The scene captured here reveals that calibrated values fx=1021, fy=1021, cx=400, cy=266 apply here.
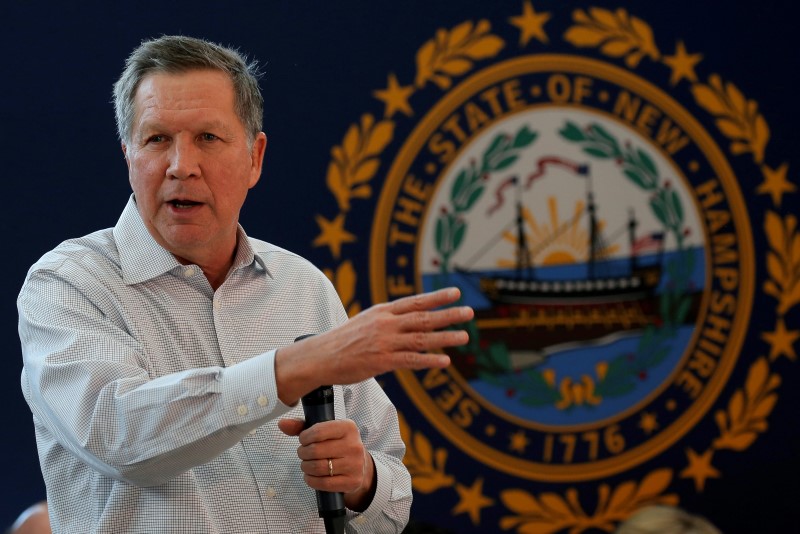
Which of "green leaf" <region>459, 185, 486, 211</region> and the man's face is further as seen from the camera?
"green leaf" <region>459, 185, 486, 211</region>

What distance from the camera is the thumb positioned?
5.08 ft

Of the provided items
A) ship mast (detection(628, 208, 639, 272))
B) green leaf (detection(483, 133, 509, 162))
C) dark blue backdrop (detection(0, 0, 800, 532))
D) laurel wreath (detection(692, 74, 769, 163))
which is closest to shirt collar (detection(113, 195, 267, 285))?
dark blue backdrop (detection(0, 0, 800, 532))

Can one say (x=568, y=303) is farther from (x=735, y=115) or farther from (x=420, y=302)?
(x=420, y=302)

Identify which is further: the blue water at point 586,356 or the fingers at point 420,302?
the blue water at point 586,356

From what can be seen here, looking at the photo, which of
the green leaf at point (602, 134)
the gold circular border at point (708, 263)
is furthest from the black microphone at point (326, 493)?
the green leaf at point (602, 134)

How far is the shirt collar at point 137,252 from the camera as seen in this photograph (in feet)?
5.54

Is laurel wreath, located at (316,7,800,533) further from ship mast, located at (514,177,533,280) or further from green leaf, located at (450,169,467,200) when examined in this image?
ship mast, located at (514,177,533,280)

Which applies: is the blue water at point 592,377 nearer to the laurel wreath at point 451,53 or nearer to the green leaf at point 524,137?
the green leaf at point 524,137

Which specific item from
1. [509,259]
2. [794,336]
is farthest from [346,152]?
[794,336]

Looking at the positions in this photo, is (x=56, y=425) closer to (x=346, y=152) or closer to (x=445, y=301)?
(x=445, y=301)

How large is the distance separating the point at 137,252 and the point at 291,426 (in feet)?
1.37

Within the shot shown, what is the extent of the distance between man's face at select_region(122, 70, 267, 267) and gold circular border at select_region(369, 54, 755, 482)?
71.0 inches

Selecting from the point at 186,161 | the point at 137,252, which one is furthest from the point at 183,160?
the point at 137,252

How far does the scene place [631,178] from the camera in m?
3.71
